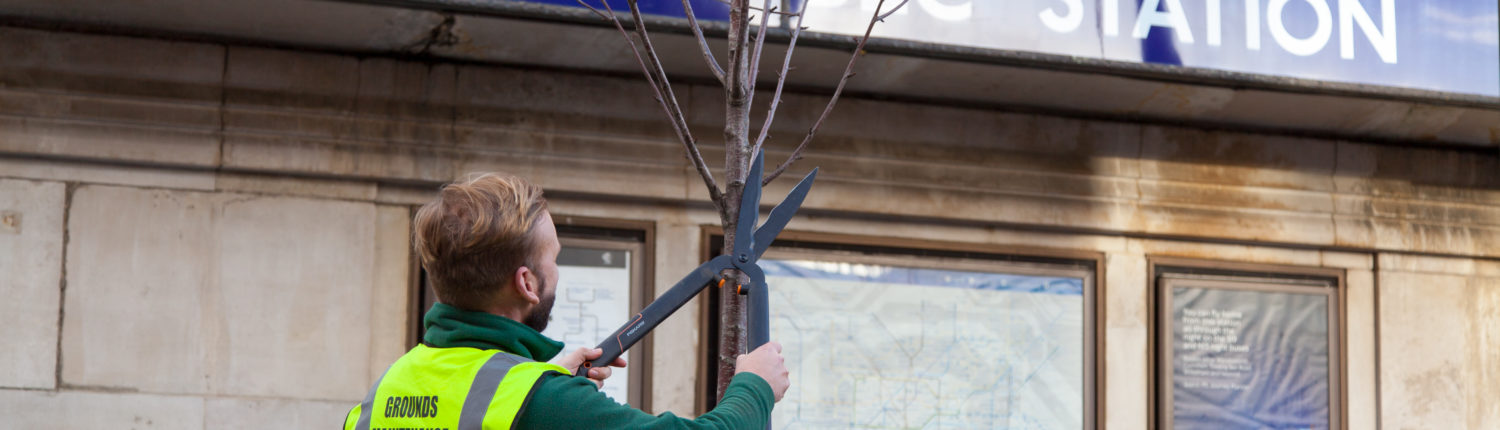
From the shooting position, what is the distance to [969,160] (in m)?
8.65

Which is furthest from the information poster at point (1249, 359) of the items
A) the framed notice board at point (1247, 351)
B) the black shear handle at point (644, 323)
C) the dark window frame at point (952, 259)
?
the black shear handle at point (644, 323)

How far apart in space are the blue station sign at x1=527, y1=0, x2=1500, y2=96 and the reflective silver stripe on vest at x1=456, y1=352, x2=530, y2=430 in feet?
16.1

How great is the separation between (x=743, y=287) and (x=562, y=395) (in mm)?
823

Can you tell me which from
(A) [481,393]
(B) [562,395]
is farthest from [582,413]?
(A) [481,393]

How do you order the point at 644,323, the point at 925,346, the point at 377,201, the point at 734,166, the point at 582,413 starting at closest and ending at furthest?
the point at 582,413 < the point at 644,323 < the point at 734,166 < the point at 377,201 < the point at 925,346

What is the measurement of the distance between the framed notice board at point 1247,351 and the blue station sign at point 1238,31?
1.46 meters

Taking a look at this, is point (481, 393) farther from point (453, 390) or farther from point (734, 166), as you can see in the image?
point (734, 166)

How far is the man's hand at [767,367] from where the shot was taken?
261 centimetres

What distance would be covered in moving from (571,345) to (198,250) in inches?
72.0

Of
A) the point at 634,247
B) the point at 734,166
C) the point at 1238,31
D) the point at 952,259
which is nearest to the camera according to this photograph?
the point at 734,166

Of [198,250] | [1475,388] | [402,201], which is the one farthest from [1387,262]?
[198,250]

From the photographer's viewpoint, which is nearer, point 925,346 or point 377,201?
point 377,201

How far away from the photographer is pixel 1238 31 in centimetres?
805

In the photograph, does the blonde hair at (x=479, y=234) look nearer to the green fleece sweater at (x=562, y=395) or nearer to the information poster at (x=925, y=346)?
the green fleece sweater at (x=562, y=395)
